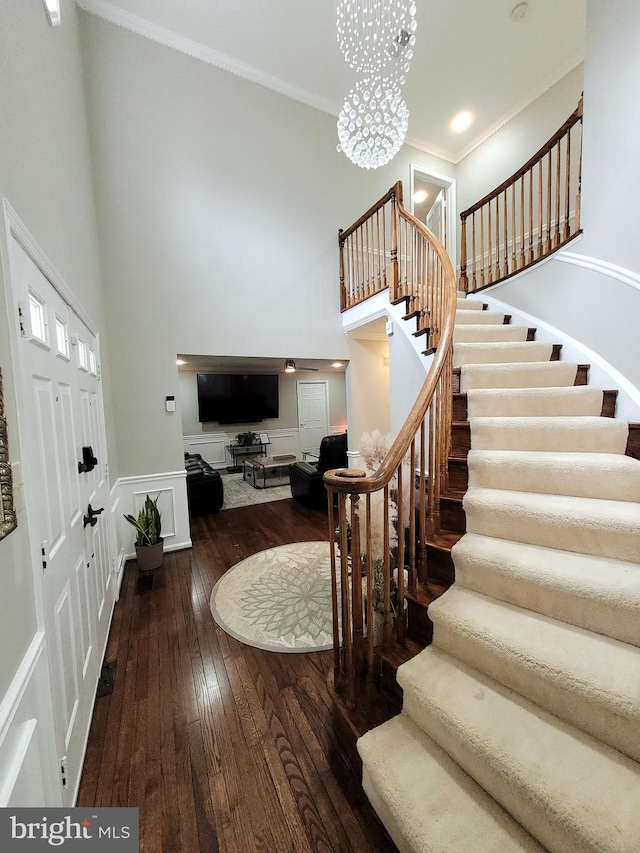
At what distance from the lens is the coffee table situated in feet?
20.1

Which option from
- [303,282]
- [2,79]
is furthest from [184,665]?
[303,282]

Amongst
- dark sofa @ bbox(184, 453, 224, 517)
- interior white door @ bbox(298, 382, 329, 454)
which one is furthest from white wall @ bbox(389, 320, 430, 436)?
interior white door @ bbox(298, 382, 329, 454)

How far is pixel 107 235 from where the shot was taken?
309 cm

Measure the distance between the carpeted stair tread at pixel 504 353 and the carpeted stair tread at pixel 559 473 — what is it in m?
1.00

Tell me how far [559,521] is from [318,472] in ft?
11.3

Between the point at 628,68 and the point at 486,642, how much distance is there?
3423 mm

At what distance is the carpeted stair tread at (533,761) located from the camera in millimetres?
807

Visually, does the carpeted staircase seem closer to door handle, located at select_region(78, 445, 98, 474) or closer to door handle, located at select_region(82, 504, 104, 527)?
door handle, located at select_region(82, 504, 104, 527)

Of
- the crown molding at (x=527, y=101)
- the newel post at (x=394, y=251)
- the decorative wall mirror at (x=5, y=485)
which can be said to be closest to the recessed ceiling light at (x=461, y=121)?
the crown molding at (x=527, y=101)

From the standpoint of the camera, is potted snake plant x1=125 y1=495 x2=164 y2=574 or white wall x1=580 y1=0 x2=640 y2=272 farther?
potted snake plant x1=125 y1=495 x2=164 y2=574

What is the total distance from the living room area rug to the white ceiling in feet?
17.8

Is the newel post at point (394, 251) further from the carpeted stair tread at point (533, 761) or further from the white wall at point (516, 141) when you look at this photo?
the carpeted stair tread at point (533, 761)

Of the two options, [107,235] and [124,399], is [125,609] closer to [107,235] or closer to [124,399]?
[124,399]

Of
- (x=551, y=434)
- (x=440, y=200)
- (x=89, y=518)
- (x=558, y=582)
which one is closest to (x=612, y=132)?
(x=551, y=434)
